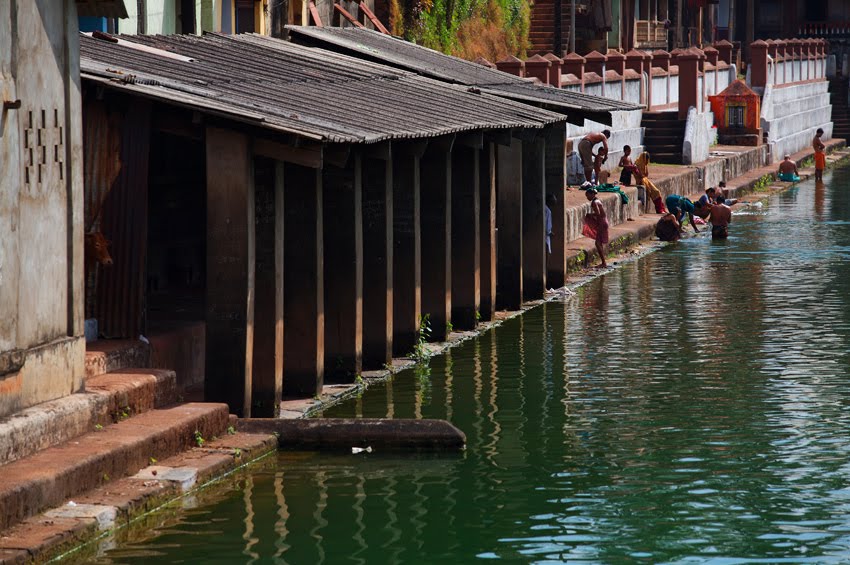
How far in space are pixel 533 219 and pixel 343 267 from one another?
7399mm

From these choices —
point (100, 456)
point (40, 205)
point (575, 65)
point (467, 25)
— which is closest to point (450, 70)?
point (40, 205)

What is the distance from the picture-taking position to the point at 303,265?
1667 centimetres

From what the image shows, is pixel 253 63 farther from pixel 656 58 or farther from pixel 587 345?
pixel 656 58

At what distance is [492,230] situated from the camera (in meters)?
22.9

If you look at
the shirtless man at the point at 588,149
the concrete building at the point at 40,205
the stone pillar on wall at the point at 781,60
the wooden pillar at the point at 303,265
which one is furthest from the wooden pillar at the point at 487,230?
the stone pillar on wall at the point at 781,60

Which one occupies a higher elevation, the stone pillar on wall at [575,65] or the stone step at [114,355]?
the stone pillar on wall at [575,65]

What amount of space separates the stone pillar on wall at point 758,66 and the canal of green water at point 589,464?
98.5ft

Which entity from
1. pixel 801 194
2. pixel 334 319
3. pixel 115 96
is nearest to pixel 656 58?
pixel 801 194

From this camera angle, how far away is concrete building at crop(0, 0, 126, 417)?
1234 cm

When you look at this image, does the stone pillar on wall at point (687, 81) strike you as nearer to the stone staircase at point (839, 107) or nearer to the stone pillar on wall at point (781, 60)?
the stone pillar on wall at point (781, 60)

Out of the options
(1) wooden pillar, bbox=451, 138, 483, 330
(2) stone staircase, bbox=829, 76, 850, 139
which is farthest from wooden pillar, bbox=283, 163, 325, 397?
(2) stone staircase, bbox=829, 76, 850, 139

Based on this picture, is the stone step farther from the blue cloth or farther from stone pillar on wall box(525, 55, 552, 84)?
stone pillar on wall box(525, 55, 552, 84)

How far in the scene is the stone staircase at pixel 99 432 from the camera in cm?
1151

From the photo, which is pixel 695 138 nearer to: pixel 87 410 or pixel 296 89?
pixel 296 89
